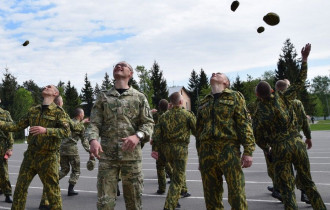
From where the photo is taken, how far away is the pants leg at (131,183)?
14.9 ft

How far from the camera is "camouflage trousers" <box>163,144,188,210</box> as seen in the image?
21.1 ft

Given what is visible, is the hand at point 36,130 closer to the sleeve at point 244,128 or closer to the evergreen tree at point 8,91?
the sleeve at point 244,128

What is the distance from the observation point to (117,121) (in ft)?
14.9

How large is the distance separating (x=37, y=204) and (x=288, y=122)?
5158 millimetres

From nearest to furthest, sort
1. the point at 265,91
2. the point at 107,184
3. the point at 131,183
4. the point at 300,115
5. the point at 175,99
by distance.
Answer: the point at 107,184 → the point at 131,183 → the point at 265,91 → the point at 300,115 → the point at 175,99

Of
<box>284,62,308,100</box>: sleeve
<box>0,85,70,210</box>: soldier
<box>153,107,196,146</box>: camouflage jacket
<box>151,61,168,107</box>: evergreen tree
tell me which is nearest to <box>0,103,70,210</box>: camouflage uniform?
<box>0,85,70,210</box>: soldier

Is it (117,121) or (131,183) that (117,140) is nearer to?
(117,121)

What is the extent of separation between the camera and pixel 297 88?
534 centimetres

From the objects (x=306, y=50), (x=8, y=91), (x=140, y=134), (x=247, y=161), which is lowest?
(x=247, y=161)

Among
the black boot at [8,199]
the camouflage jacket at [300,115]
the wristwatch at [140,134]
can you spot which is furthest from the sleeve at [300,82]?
the black boot at [8,199]

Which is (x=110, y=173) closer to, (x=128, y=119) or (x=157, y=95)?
(x=128, y=119)

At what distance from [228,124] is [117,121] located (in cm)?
130

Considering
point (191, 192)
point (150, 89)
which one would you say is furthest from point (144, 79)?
point (191, 192)

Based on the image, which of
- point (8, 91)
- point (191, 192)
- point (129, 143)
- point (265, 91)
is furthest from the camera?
point (8, 91)
